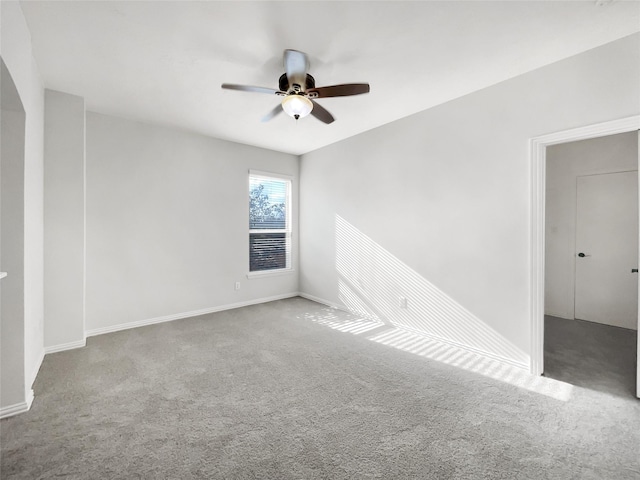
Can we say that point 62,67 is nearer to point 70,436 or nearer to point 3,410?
point 3,410

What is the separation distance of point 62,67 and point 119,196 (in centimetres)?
153

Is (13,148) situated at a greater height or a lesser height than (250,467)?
greater

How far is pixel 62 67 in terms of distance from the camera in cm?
259

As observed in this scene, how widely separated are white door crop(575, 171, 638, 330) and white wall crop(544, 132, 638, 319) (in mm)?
87

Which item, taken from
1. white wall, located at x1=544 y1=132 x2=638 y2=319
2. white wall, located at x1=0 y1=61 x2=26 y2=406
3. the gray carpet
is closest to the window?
the gray carpet

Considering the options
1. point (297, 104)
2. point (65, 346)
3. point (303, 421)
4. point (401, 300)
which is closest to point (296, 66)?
point (297, 104)

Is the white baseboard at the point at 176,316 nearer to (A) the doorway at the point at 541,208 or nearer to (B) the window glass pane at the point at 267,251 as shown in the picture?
(B) the window glass pane at the point at 267,251

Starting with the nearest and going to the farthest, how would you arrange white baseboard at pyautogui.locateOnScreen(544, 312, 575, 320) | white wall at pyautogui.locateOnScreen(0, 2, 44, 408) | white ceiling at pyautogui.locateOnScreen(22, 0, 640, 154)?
1. white wall at pyautogui.locateOnScreen(0, 2, 44, 408)
2. white ceiling at pyautogui.locateOnScreen(22, 0, 640, 154)
3. white baseboard at pyautogui.locateOnScreen(544, 312, 575, 320)

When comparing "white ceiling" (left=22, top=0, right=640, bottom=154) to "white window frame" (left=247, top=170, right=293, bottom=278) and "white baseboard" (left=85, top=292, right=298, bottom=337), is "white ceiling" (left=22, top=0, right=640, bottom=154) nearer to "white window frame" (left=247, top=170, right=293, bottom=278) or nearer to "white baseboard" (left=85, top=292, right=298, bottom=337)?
"white window frame" (left=247, top=170, right=293, bottom=278)

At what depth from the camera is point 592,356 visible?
2.91 meters

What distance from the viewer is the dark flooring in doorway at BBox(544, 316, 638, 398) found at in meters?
2.42

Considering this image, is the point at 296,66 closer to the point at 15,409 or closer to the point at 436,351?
the point at 436,351

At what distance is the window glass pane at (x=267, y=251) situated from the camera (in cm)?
503

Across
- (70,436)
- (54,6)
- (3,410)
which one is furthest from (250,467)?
(54,6)
